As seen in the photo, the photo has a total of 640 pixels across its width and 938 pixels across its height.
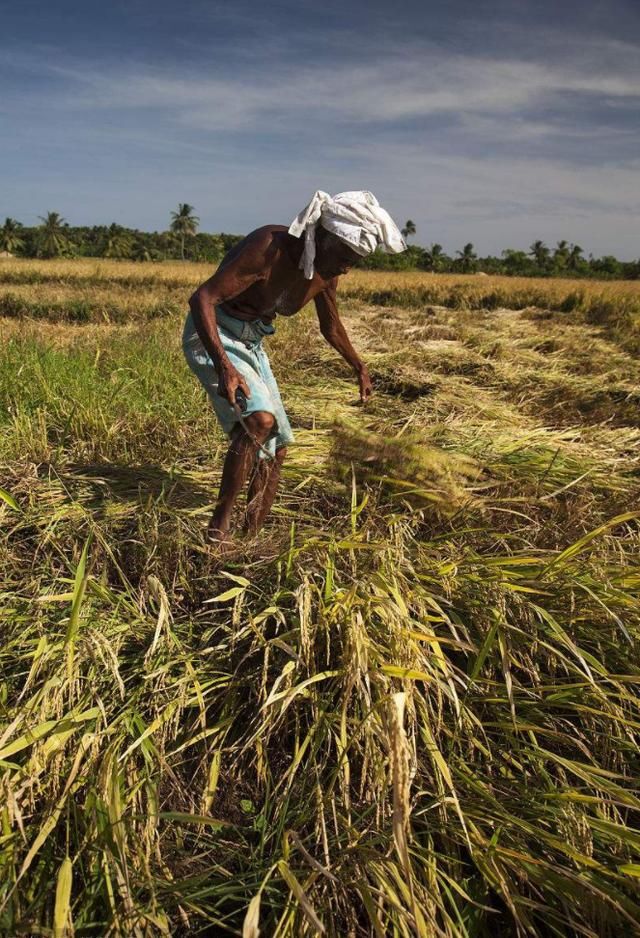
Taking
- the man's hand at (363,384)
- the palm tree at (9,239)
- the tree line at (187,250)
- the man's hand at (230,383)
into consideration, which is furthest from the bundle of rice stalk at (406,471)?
the palm tree at (9,239)

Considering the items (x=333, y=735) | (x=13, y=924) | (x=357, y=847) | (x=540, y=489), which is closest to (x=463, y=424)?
(x=540, y=489)

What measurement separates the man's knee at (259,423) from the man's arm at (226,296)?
0.36ft

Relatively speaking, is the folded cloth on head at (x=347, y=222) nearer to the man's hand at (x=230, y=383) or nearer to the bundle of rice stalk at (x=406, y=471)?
the man's hand at (x=230, y=383)

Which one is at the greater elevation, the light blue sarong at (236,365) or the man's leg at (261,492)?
the light blue sarong at (236,365)

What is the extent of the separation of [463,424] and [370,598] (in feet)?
6.09

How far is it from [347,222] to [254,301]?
1.30 ft

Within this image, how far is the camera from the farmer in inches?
66.9

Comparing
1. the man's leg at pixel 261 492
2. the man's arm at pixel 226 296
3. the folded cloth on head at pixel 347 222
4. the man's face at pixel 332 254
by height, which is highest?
the folded cloth on head at pixel 347 222

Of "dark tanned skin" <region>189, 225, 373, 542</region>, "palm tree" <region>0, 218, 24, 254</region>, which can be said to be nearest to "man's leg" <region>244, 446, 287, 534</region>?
"dark tanned skin" <region>189, 225, 373, 542</region>

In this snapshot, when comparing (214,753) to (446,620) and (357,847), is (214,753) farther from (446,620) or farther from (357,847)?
(446,620)

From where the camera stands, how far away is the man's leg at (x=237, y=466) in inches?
71.6

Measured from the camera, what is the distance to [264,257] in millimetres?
1774

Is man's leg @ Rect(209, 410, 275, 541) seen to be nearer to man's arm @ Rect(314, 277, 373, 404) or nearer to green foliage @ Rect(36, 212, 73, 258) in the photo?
man's arm @ Rect(314, 277, 373, 404)

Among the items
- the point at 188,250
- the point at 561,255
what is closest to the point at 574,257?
the point at 561,255
